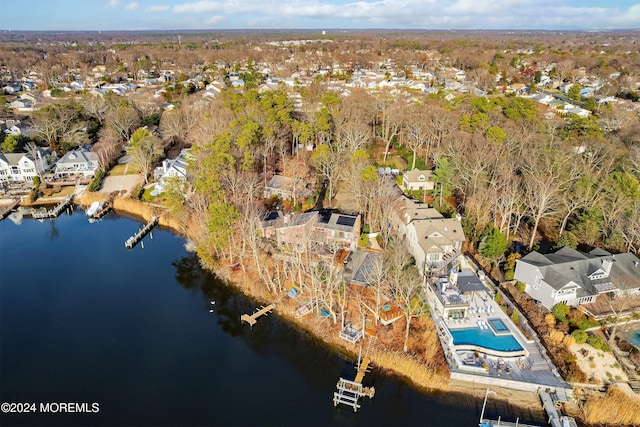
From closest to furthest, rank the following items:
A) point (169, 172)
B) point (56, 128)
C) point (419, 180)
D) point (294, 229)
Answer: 1. point (294, 229)
2. point (419, 180)
3. point (169, 172)
4. point (56, 128)

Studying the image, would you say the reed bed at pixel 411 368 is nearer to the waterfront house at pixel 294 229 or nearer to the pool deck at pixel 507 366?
the pool deck at pixel 507 366

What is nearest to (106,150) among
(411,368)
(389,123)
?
(389,123)

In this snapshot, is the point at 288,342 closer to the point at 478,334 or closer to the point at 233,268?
the point at 233,268

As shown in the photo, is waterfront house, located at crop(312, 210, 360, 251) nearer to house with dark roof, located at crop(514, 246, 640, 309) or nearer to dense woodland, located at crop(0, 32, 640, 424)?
dense woodland, located at crop(0, 32, 640, 424)

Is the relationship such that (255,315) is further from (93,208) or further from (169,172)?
(93,208)

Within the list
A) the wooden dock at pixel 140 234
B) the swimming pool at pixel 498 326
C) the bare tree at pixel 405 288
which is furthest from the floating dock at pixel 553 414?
the wooden dock at pixel 140 234
